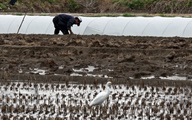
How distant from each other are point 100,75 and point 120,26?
335 inches

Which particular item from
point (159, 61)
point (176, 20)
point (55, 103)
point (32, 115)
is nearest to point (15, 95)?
point (55, 103)

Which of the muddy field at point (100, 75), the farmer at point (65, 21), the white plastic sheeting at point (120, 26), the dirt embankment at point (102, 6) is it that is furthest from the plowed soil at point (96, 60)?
the dirt embankment at point (102, 6)

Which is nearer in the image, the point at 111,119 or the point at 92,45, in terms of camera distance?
the point at 111,119

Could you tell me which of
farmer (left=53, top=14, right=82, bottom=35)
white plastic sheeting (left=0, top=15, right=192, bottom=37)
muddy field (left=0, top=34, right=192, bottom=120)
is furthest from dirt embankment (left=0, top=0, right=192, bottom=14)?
muddy field (left=0, top=34, right=192, bottom=120)

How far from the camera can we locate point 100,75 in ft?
30.7

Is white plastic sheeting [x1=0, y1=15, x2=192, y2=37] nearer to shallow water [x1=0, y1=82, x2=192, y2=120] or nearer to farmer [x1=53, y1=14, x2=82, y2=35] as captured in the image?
farmer [x1=53, y1=14, x2=82, y2=35]

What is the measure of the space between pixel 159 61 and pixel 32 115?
5.11 m

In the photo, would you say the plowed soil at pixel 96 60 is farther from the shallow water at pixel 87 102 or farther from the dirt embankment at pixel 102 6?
the dirt embankment at pixel 102 6

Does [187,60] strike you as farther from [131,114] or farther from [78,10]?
[78,10]

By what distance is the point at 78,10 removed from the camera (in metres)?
35.8

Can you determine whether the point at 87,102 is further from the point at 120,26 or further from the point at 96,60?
the point at 120,26

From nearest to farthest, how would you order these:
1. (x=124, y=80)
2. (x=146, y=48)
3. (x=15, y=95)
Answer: (x=15, y=95) < (x=124, y=80) < (x=146, y=48)

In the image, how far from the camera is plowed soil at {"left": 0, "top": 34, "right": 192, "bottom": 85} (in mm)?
9156

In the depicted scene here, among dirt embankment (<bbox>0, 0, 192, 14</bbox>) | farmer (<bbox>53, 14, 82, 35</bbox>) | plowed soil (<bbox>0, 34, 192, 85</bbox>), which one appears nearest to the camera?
plowed soil (<bbox>0, 34, 192, 85</bbox>)
